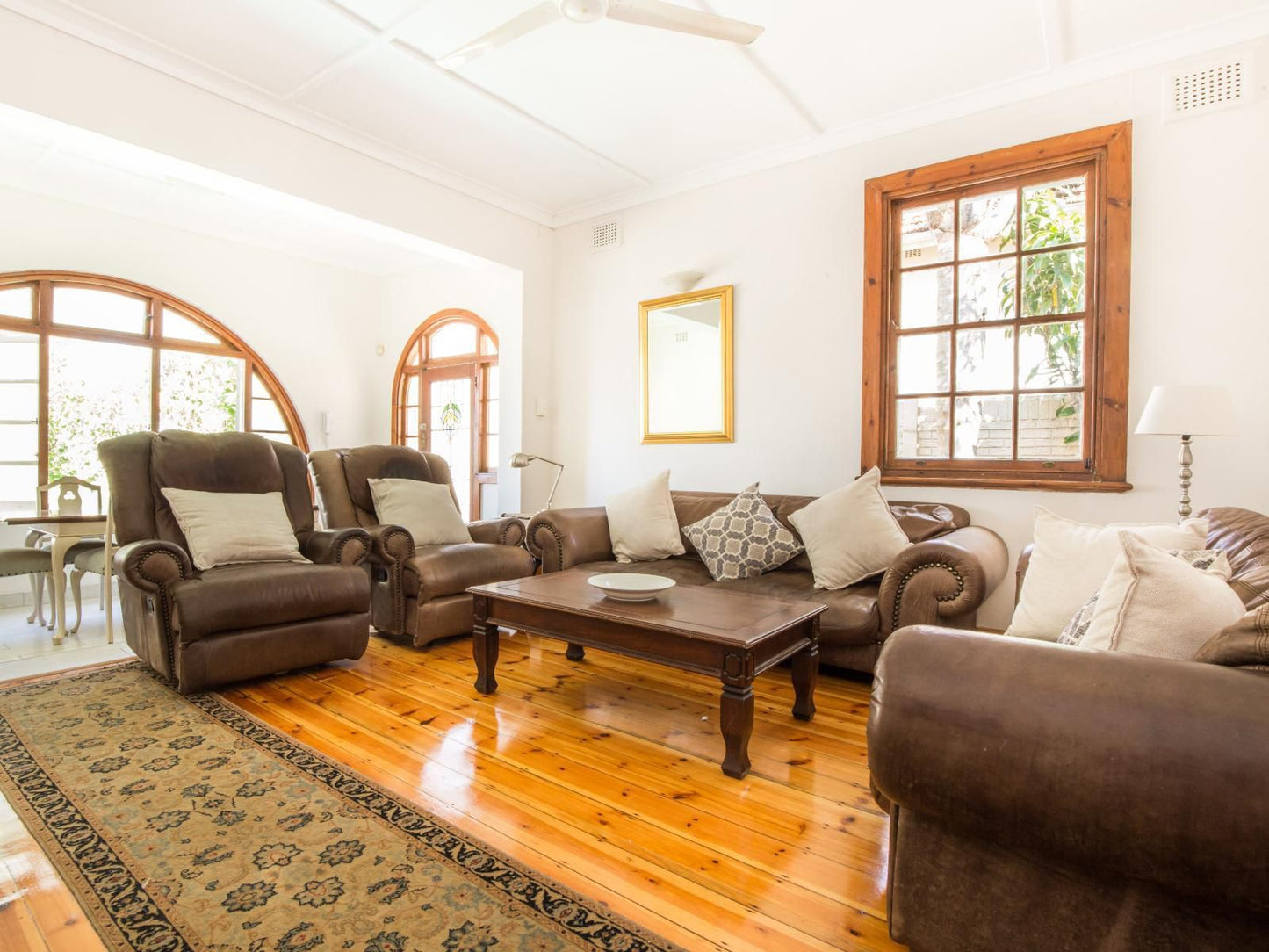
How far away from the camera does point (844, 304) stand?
382 centimetres

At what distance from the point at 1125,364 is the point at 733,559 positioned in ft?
6.61

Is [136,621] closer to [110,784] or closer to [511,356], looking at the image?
[110,784]

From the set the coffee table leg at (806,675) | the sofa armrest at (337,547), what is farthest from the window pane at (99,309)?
the coffee table leg at (806,675)

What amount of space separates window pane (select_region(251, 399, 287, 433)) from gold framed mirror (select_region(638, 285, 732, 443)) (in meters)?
3.45

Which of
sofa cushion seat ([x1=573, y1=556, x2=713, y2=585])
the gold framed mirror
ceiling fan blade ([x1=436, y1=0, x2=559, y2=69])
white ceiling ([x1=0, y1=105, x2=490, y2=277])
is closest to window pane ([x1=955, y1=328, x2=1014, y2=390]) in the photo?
the gold framed mirror

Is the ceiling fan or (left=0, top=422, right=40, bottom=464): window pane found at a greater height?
the ceiling fan

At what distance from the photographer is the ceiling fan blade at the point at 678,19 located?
7.41ft

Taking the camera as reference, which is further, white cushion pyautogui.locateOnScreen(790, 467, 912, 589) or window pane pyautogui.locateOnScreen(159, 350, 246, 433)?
window pane pyautogui.locateOnScreen(159, 350, 246, 433)

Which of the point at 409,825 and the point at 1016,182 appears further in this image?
the point at 1016,182

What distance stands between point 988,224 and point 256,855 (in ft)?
13.1

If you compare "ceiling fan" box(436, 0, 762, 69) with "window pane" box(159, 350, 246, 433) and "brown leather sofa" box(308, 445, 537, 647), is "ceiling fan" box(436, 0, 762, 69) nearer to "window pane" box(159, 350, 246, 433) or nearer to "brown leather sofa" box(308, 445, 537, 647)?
"brown leather sofa" box(308, 445, 537, 647)

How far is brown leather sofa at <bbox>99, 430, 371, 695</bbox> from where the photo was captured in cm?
269

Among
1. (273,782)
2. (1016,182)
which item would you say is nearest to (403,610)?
(273,782)

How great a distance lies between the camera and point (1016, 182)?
132 inches
